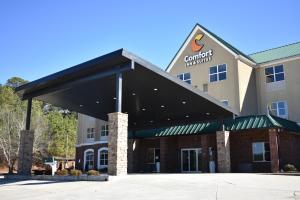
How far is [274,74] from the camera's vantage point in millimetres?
32344

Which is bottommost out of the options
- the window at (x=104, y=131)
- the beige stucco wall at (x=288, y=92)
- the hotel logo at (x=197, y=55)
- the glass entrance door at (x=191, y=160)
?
the glass entrance door at (x=191, y=160)

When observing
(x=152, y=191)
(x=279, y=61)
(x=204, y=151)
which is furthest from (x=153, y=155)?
(x=152, y=191)

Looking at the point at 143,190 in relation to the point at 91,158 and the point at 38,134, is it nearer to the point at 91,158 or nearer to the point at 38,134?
the point at 91,158

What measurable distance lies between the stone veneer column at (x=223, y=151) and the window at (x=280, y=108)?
7053 millimetres

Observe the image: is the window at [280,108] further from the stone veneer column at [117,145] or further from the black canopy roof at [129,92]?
the stone veneer column at [117,145]

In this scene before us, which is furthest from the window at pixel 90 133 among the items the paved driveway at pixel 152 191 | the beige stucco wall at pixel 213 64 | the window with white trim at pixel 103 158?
the paved driveway at pixel 152 191

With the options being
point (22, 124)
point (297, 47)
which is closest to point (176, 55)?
point (297, 47)

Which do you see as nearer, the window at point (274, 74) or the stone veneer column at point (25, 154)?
the stone veneer column at point (25, 154)

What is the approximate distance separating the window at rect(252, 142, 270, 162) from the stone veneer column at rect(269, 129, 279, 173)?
1.74m

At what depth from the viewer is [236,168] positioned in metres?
28.5

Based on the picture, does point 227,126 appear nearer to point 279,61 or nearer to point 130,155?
point 279,61

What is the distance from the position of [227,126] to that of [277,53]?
37.4 ft

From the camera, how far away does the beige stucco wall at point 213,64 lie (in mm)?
31719

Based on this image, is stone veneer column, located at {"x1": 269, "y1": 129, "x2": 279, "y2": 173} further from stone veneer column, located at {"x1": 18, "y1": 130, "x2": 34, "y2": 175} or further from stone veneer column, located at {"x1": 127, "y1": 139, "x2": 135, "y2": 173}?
stone veneer column, located at {"x1": 18, "y1": 130, "x2": 34, "y2": 175}
